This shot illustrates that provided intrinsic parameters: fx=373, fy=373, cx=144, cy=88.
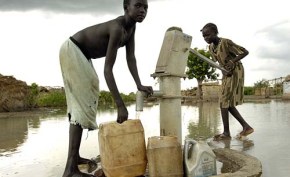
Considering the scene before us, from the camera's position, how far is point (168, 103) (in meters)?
3.15

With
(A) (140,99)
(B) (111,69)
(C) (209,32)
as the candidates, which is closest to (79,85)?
(B) (111,69)

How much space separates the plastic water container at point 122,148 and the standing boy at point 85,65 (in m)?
0.29

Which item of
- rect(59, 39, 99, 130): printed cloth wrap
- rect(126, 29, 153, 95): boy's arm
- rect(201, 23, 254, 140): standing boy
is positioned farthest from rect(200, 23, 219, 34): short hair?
rect(59, 39, 99, 130): printed cloth wrap

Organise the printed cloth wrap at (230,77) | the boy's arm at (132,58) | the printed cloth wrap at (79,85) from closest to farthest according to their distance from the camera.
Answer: the printed cloth wrap at (79,85)
the boy's arm at (132,58)
the printed cloth wrap at (230,77)

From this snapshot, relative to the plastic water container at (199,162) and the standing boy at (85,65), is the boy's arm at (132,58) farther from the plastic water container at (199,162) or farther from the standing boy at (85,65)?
the plastic water container at (199,162)

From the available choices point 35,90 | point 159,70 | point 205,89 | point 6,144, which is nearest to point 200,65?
point 205,89

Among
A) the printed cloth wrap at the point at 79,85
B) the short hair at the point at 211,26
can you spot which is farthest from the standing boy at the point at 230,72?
the printed cloth wrap at the point at 79,85

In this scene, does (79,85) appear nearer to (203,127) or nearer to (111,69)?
(111,69)

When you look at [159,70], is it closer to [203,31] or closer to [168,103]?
[168,103]

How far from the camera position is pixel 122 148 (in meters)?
2.67

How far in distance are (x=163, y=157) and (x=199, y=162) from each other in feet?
0.85

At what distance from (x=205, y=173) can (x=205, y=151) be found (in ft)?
0.52

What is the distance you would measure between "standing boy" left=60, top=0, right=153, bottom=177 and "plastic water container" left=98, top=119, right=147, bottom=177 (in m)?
0.29

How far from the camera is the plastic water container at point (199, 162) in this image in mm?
2662
